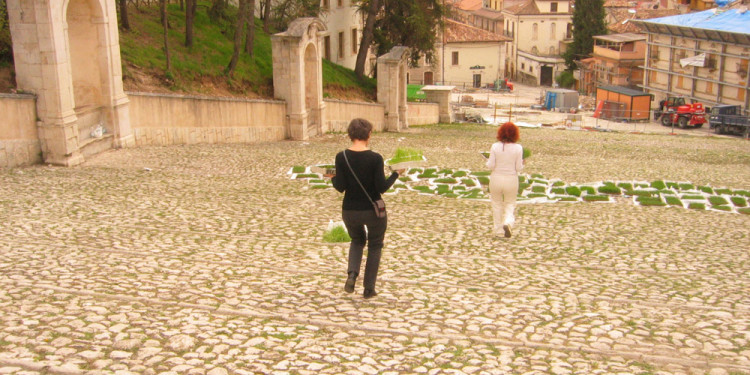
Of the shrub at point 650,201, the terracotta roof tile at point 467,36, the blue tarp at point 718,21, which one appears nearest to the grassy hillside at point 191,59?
the shrub at point 650,201

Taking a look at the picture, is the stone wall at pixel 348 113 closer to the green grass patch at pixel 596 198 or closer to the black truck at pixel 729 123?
the green grass patch at pixel 596 198

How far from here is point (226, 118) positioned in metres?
22.2

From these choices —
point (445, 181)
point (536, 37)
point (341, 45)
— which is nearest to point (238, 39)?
point (445, 181)

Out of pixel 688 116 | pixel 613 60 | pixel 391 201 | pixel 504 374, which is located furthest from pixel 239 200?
pixel 613 60

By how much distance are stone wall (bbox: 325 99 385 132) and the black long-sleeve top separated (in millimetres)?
22285

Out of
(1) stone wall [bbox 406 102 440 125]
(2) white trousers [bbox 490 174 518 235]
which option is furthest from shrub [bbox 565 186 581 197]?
(1) stone wall [bbox 406 102 440 125]

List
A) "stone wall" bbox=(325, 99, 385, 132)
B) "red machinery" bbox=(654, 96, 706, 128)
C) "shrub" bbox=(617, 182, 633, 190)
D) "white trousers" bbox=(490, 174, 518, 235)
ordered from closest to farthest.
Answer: "white trousers" bbox=(490, 174, 518, 235) → "shrub" bbox=(617, 182, 633, 190) → "stone wall" bbox=(325, 99, 385, 132) → "red machinery" bbox=(654, 96, 706, 128)

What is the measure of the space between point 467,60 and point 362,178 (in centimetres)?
7764

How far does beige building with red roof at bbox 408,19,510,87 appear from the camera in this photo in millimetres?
81188

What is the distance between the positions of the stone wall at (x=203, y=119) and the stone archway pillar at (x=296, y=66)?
416mm

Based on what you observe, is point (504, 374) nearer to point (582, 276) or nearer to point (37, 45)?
point (582, 276)

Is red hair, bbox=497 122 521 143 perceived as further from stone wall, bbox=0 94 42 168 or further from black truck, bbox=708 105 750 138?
black truck, bbox=708 105 750 138

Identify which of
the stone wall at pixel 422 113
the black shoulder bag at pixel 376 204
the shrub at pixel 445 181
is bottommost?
the stone wall at pixel 422 113

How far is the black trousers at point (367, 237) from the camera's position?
680cm
